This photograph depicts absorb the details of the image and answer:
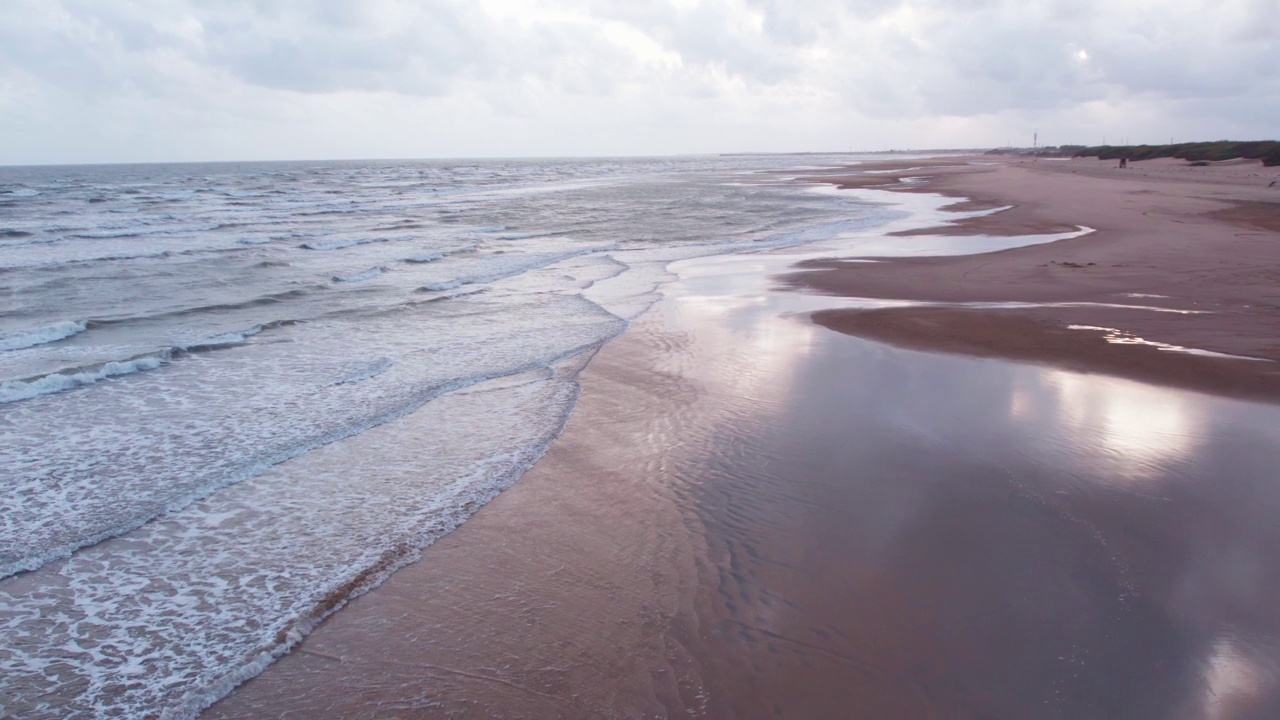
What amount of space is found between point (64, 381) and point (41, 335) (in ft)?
12.2

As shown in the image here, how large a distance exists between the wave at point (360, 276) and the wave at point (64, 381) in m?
7.38

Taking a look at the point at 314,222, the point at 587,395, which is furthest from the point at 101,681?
the point at 314,222

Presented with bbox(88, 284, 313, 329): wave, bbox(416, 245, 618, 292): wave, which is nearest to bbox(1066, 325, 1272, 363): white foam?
bbox(416, 245, 618, 292): wave

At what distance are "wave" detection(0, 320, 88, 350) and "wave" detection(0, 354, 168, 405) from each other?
2756mm

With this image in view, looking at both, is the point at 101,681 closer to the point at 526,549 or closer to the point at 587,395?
the point at 526,549

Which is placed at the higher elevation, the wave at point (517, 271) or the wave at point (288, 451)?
the wave at point (517, 271)

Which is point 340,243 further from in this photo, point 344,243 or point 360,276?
point 360,276

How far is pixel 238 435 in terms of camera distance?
7.27 m

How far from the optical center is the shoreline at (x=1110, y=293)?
8688 mm

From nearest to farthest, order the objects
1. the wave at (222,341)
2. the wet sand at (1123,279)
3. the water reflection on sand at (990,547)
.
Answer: the water reflection on sand at (990,547) < the wet sand at (1123,279) < the wave at (222,341)

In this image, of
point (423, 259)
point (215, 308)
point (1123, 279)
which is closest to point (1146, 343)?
point (1123, 279)

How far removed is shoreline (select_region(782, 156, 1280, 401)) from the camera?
8.69 meters

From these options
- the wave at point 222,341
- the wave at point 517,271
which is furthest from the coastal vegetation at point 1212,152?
the wave at point 222,341

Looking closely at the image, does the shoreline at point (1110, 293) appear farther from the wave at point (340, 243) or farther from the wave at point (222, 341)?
the wave at point (340, 243)
